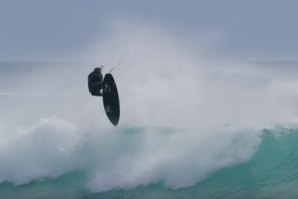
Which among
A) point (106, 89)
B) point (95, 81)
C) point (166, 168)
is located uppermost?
point (106, 89)

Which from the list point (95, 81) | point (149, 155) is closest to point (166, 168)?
point (149, 155)

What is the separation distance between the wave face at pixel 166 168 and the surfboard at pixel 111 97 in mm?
1627

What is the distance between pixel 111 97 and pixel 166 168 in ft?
7.92

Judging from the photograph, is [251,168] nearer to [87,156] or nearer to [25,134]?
[87,156]

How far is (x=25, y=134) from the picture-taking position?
17500 millimetres

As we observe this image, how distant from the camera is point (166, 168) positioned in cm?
1441

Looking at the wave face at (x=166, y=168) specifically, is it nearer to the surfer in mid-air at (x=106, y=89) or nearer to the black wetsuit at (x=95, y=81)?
the surfer in mid-air at (x=106, y=89)

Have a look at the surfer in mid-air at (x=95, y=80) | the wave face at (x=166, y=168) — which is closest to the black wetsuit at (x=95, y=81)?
the surfer in mid-air at (x=95, y=80)

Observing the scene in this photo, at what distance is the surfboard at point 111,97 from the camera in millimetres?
12711

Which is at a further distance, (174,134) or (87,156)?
(174,134)

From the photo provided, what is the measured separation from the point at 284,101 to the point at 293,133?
204 inches

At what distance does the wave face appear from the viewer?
13.4m

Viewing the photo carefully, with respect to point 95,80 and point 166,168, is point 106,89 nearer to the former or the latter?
point 95,80

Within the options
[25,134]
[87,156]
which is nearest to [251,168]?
[87,156]
